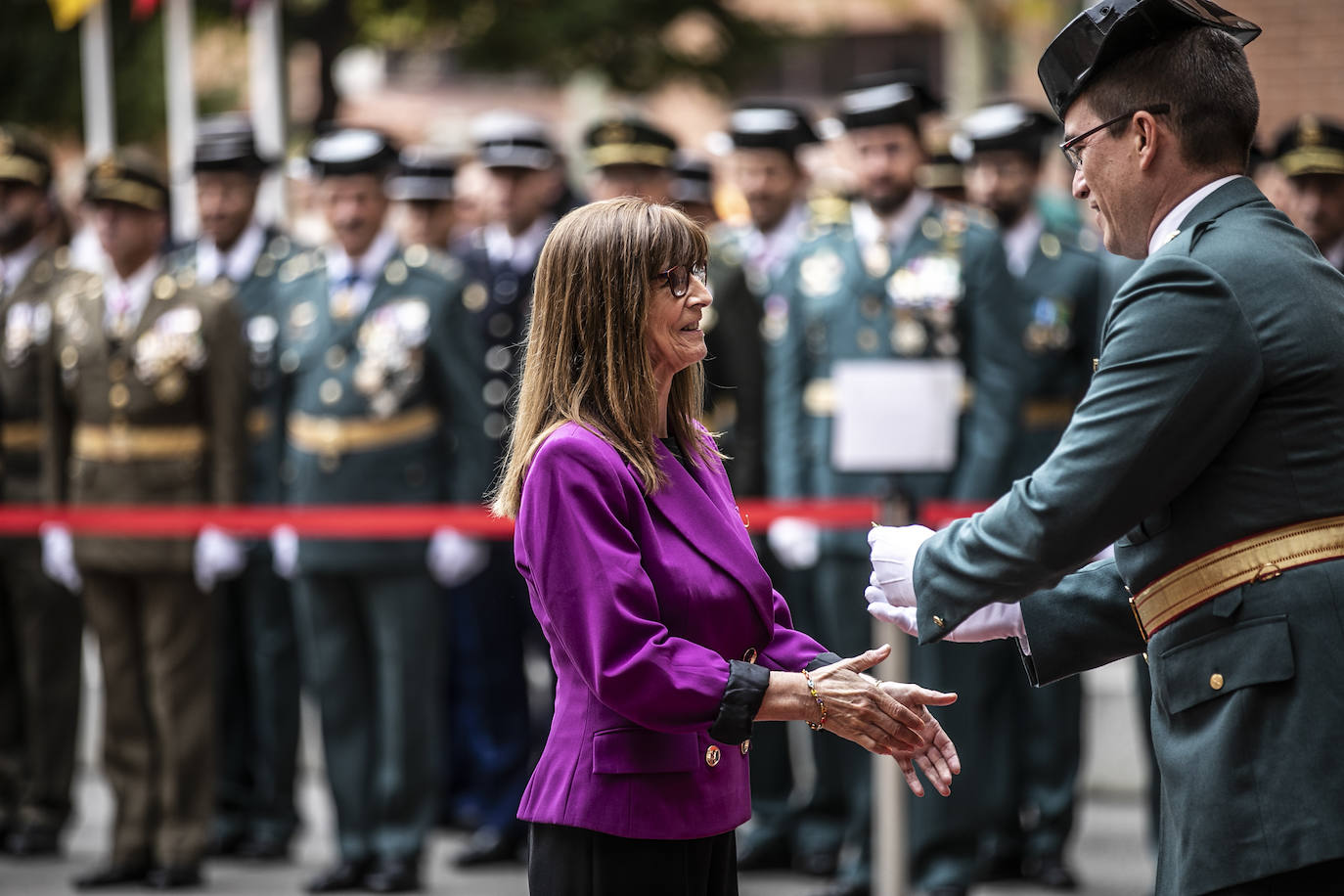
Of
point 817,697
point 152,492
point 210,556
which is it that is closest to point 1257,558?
point 817,697

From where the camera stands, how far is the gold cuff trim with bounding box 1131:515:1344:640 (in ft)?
8.99

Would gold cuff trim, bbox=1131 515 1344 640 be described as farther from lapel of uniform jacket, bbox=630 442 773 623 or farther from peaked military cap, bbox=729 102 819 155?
peaked military cap, bbox=729 102 819 155

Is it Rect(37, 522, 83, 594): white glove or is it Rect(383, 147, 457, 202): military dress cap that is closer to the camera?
Rect(37, 522, 83, 594): white glove

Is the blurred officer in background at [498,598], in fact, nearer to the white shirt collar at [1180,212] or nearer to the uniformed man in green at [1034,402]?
the uniformed man in green at [1034,402]

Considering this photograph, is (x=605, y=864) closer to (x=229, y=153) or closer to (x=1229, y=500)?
(x=1229, y=500)

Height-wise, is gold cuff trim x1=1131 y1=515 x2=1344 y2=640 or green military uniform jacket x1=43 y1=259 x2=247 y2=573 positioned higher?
green military uniform jacket x1=43 y1=259 x2=247 y2=573

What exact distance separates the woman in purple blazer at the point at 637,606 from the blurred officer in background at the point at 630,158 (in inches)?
155

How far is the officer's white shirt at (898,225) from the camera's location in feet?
20.3

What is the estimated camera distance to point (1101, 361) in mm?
2836

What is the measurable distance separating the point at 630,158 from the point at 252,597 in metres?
2.25

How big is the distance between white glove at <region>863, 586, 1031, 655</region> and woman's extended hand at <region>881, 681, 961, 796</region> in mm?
134

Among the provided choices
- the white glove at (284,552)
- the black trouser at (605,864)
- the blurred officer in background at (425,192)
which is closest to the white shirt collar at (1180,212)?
the black trouser at (605,864)

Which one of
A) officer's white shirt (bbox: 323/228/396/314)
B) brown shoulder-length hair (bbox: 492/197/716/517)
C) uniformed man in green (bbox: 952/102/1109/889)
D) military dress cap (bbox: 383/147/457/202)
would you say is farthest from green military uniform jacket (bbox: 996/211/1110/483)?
brown shoulder-length hair (bbox: 492/197/716/517)

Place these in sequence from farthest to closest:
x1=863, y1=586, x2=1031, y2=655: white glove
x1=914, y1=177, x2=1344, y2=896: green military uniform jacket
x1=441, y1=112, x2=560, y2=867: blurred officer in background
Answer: x1=441, y1=112, x2=560, y2=867: blurred officer in background
x1=863, y1=586, x2=1031, y2=655: white glove
x1=914, y1=177, x2=1344, y2=896: green military uniform jacket
